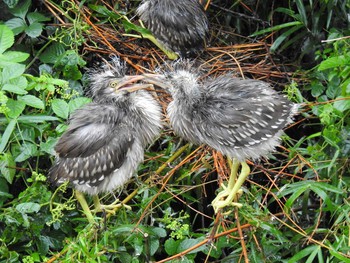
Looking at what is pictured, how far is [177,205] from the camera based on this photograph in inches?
188

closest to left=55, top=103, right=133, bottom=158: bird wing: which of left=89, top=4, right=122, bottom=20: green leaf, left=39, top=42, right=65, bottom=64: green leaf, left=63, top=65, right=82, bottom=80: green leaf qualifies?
left=63, top=65, right=82, bottom=80: green leaf

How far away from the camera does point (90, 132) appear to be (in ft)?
12.7

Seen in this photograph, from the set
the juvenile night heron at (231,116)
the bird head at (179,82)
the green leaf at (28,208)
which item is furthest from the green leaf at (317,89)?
the green leaf at (28,208)

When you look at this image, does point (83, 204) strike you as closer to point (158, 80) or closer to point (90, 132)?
point (90, 132)

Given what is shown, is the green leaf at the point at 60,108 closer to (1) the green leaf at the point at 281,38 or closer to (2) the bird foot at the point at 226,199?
Answer: (2) the bird foot at the point at 226,199

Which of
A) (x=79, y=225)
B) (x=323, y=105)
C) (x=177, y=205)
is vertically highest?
(x=323, y=105)

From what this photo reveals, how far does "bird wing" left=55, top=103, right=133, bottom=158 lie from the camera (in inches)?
151

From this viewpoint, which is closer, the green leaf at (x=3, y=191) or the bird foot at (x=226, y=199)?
the bird foot at (x=226, y=199)

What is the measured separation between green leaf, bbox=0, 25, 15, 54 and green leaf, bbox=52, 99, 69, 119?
0.38 meters

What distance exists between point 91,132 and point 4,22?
1311 millimetres

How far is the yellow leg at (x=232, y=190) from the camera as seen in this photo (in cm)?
367

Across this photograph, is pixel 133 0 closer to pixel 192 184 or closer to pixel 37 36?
pixel 37 36

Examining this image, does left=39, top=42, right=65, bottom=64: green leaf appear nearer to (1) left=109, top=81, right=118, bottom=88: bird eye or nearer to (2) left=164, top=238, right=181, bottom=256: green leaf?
(1) left=109, top=81, right=118, bottom=88: bird eye

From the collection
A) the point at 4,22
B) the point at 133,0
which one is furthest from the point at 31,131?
the point at 133,0
